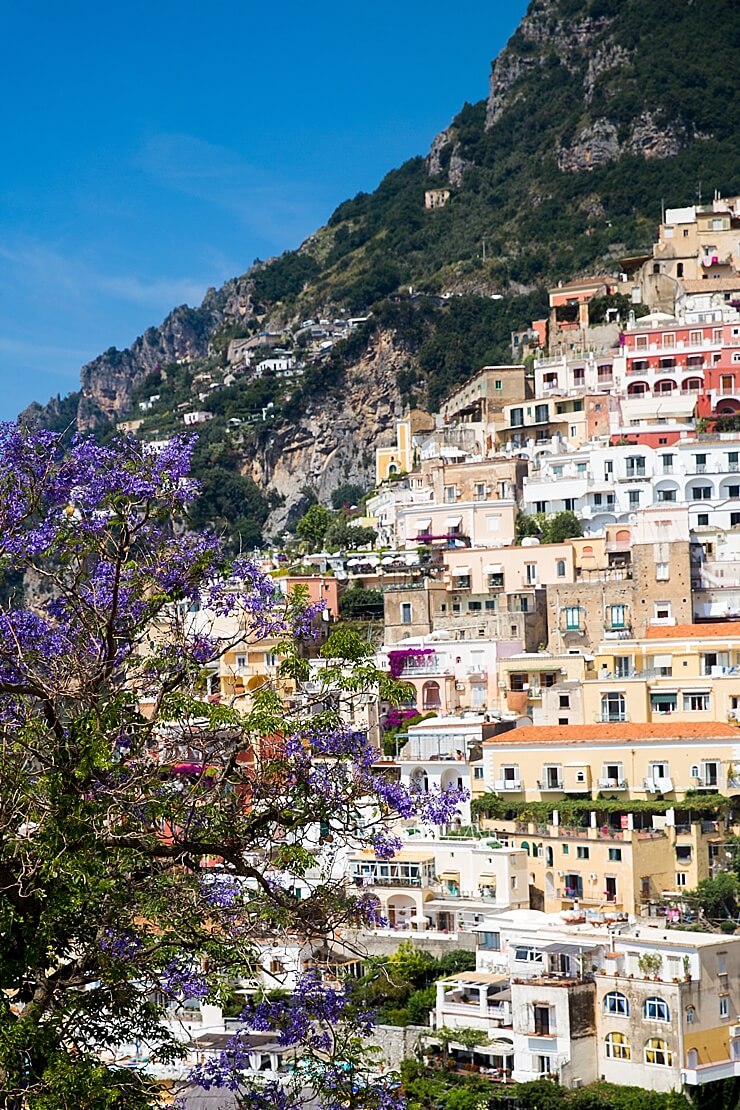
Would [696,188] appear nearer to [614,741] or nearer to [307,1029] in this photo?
[614,741]

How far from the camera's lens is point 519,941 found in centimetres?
3472

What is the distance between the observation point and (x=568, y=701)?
143 feet

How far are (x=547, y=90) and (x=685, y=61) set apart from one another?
1541 cm

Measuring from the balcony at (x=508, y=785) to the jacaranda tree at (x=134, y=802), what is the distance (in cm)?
2899

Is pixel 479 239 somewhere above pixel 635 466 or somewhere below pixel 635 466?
above

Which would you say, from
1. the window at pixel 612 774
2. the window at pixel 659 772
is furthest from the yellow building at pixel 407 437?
the window at pixel 659 772

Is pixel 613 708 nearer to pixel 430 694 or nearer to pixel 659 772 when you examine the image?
pixel 659 772

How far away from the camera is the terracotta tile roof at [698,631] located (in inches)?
1702

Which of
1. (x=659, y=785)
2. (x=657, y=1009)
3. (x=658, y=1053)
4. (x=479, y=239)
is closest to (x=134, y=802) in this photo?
(x=657, y=1009)

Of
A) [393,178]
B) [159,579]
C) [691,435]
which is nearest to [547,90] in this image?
[393,178]

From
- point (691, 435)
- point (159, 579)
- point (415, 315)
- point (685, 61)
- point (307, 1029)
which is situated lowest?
point (307, 1029)

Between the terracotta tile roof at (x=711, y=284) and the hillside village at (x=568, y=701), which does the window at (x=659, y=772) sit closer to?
the hillside village at (x=568, y=701)

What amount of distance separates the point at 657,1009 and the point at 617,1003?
29.9 inches

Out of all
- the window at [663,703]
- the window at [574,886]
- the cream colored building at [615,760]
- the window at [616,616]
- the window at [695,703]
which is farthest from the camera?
the window at [616,616]
